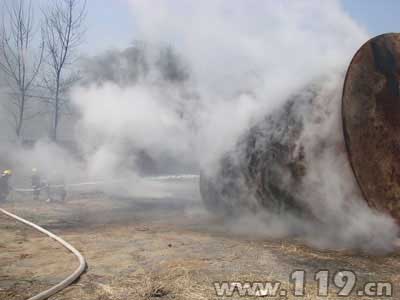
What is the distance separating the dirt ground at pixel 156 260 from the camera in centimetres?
359

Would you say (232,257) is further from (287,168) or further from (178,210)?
(178,210)

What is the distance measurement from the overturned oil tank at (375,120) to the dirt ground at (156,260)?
89 centimetres

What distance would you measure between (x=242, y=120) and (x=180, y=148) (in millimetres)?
5698

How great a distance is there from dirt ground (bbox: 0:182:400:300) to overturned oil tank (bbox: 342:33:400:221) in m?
0.89

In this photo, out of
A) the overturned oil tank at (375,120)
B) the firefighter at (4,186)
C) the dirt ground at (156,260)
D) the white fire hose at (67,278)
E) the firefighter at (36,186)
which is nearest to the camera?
the white fire hose at (67,278)

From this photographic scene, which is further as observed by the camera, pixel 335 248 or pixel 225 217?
pixel 225 217

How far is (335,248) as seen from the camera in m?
4.92

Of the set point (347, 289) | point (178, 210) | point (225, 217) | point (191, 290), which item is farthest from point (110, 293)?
point (178, 210)

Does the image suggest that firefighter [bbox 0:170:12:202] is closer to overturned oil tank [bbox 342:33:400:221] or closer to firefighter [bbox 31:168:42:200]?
firefighter [bbox 31:168:42:200]

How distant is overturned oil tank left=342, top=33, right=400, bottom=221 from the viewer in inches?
190

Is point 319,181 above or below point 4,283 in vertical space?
above

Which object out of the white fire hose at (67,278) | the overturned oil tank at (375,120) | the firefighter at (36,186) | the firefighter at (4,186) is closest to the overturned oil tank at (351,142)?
the overturned oil tank at (375,120)

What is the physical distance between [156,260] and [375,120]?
11.2ft

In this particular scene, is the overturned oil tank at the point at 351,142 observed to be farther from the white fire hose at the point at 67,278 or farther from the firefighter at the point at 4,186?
the firefighter at the point at 4,186
